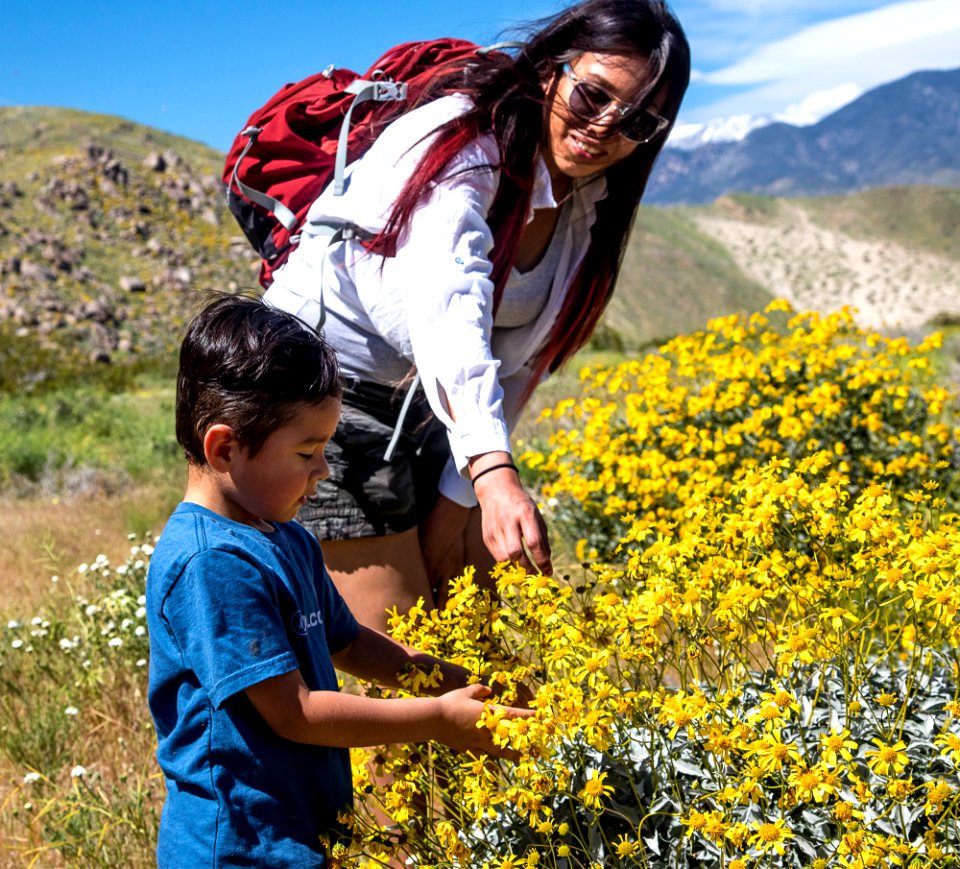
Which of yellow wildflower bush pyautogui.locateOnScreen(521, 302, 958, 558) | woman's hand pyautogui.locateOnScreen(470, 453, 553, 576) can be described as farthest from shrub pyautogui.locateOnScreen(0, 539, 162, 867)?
yellow wildflower bush pyautogui.locateOnScreen(521, 302, 958, 558)

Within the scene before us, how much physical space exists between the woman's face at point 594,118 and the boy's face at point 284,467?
764 millimetres

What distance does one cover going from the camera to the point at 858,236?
95.6 meters

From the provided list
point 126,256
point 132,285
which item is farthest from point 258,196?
point 126,256

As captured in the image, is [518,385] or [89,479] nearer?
[518,385]

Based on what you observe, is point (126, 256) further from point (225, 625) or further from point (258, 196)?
point (225, 625)

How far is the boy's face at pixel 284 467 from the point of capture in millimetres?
1503

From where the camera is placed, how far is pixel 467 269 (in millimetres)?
1723

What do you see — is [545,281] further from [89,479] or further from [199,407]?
[89,479]

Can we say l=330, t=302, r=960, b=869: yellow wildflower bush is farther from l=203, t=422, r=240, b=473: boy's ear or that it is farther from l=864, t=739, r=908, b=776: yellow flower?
l=203, t=422, r=240, b=473: boy's ear

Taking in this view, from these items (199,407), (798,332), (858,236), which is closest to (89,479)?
(798,332)

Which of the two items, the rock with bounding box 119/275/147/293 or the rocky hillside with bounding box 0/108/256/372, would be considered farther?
the rock with bounding box 119/275/147/293

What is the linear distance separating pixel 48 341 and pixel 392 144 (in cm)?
2315

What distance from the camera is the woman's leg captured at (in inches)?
81.5

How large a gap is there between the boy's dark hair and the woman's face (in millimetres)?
703
